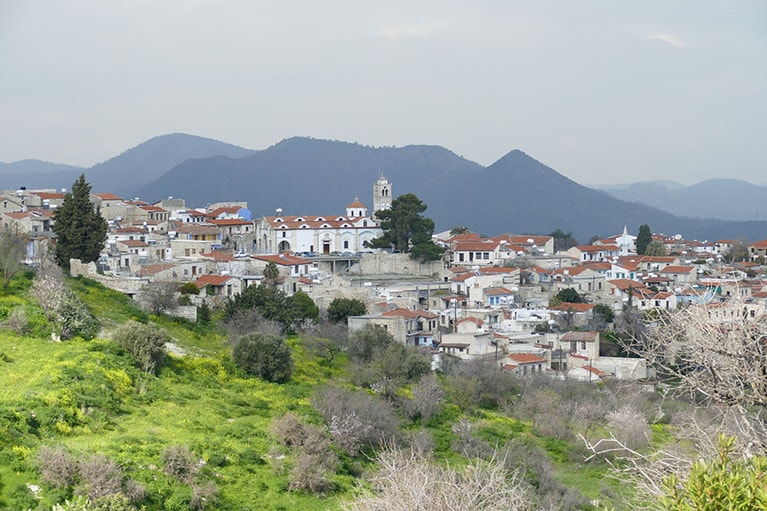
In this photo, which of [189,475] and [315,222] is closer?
[189,475]

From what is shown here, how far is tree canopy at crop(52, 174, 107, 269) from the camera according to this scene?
31812 millimetres

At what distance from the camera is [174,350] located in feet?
75.9

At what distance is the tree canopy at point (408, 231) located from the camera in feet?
176

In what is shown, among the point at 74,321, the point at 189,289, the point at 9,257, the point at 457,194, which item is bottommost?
the point at 189,289

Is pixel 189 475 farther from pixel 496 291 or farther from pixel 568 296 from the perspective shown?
pixel 568 296

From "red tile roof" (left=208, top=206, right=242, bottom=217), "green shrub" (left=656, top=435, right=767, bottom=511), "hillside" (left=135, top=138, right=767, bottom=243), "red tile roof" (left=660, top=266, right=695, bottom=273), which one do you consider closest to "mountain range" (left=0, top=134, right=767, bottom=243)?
"hillside" (left=135, top=138, right=767, bottom=243)

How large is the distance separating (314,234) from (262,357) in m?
34.1

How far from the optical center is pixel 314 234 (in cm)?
5691

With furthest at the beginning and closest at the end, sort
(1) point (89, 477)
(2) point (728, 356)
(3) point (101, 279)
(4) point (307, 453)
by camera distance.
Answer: (3) point (101, 279) < (4) point (307, 453) < (1) point (89, 477) < (2) point (728, 356)

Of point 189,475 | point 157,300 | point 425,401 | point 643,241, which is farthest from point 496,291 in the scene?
point 189,475

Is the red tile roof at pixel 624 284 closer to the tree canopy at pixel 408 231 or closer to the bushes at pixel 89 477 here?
the tree canopy at pixel 408 231

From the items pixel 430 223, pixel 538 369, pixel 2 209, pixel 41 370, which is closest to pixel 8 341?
pixel 41 370

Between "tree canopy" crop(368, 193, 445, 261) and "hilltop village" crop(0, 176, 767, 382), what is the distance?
0.63 metres

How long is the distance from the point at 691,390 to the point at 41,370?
12.1 metres
